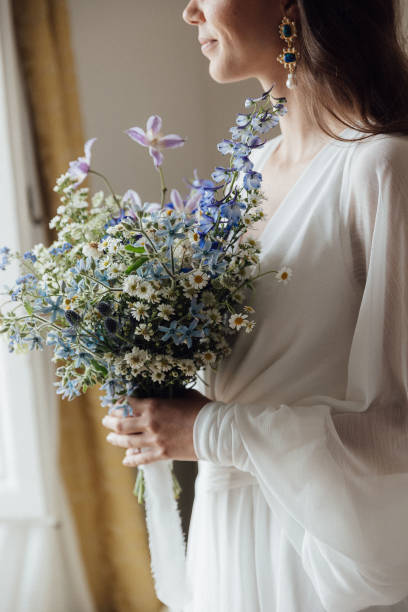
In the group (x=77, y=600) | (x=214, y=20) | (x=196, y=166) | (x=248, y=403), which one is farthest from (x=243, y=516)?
(x=196, y=166)

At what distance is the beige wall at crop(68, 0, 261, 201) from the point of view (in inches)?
78.7

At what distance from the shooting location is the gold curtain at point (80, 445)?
5.89 ft

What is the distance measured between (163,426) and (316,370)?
0.27 metres

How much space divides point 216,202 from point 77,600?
5.39 feet

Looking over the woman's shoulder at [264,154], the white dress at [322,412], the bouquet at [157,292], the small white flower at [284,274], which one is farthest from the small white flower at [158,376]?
the woman's shoulder at [264,154]

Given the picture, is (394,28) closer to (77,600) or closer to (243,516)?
(243,516)

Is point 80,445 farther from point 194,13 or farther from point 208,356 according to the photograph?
point 194,13

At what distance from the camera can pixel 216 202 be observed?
930 mm

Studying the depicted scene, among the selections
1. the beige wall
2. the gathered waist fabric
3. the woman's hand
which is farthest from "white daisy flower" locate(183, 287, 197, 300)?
the beige wall

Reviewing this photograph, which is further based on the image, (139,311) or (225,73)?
(225,73)

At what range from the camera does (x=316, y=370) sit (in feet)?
3.30

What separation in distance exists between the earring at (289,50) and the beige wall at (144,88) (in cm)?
87

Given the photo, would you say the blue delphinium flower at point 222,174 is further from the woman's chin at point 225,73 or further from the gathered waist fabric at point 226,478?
the gathered waist fabric at point 226,478

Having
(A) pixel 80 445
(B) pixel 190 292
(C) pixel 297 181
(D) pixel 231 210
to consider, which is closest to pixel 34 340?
(B) pixel 190 292
